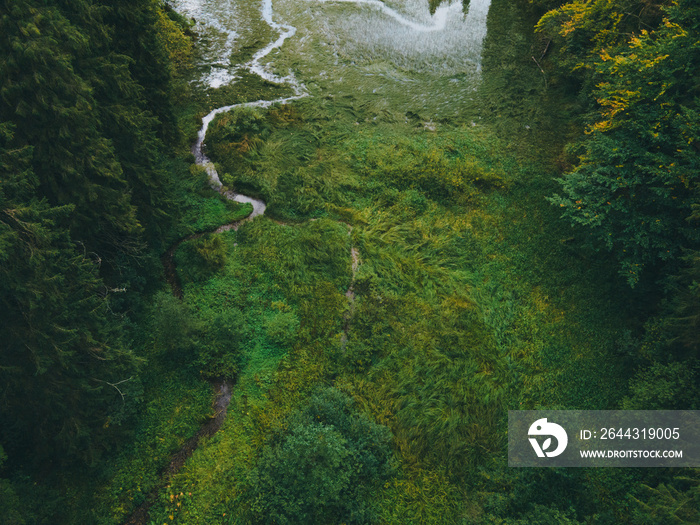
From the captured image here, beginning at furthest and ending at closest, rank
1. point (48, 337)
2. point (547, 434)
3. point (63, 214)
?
point (547, 434) → point (63, 214) → point (48, 337)

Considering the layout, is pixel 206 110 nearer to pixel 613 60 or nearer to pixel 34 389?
pixel 34 389

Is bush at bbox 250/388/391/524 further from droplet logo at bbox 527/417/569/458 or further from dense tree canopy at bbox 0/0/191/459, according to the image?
dense tree canopy at bbox 0/0/191/459

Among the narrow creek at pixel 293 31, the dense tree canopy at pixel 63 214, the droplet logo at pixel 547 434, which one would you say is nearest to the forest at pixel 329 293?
the dense tree canopy at pixel 63 214

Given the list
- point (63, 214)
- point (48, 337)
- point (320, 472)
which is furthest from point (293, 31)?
point (320, 472)

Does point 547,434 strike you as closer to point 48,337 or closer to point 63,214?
point 48,337

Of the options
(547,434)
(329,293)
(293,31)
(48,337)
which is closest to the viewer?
(48,337)
